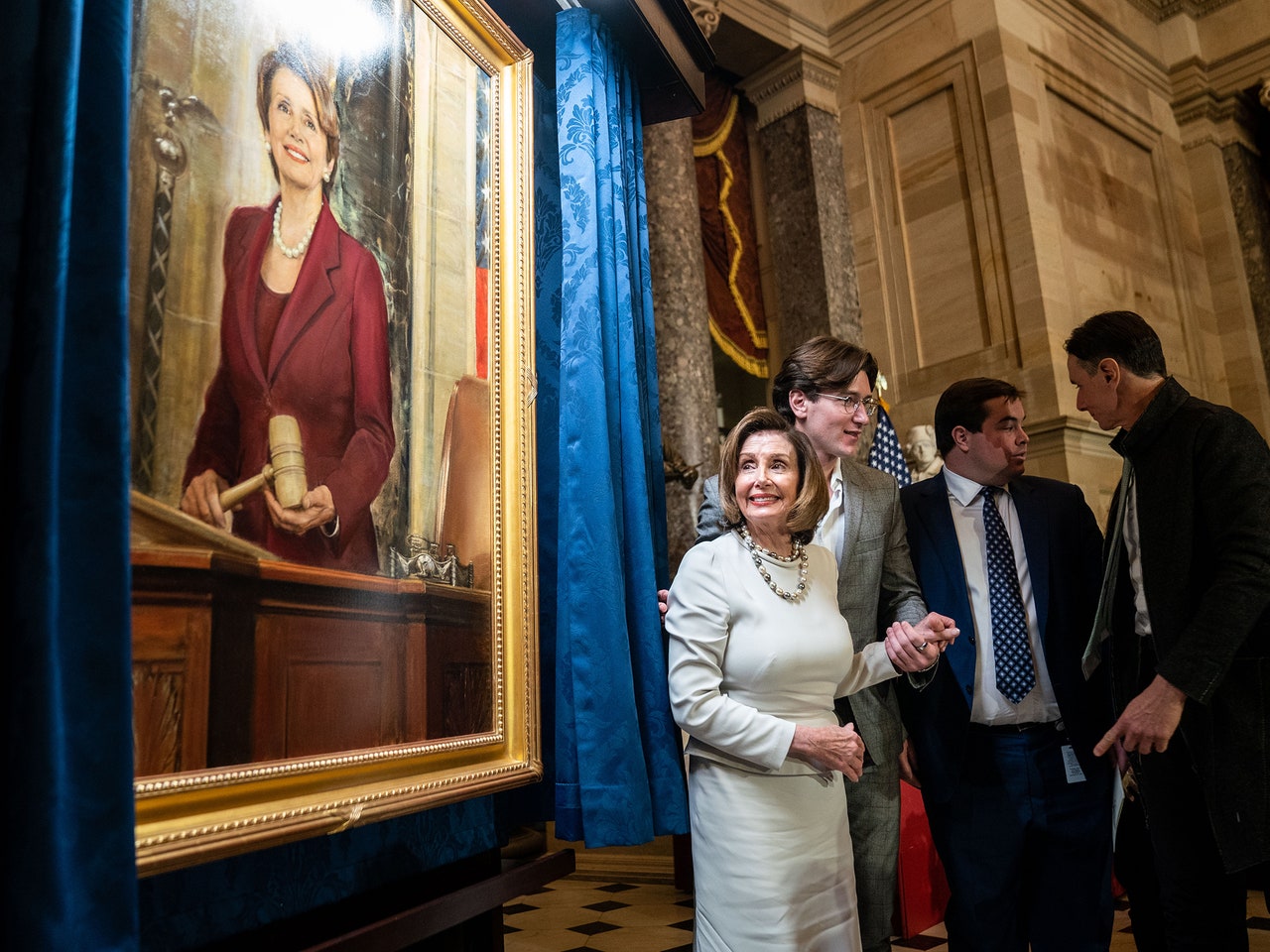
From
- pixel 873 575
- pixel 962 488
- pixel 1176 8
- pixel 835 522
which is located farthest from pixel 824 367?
pixel 1176 8

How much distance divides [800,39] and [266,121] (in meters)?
6.86

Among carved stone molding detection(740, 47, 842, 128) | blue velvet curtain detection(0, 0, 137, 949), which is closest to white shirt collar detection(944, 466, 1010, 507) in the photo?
blue velvet curtain detection(0, 0, 137, 949)

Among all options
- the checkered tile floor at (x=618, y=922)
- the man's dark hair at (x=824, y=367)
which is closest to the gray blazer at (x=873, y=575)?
the man's dark hair at (x=824, y=367)

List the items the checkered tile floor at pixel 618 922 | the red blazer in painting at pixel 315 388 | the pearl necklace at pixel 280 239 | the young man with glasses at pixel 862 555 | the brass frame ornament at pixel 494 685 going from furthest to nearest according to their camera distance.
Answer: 1. the checkered tile floor at pixel 618 922
2. the young man with glasses at pixel 862 555
3. the pearl necklace at pixel 280 239
4. the red blazer in painting at pixel 315 388
5. the brass frame ornament at pixel 494 685

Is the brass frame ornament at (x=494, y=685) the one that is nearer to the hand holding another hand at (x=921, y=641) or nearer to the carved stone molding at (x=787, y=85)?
the hand holding another hand at (x=921, y=641)

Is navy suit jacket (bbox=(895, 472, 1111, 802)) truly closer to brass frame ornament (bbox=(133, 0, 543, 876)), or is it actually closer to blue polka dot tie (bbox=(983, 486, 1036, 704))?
blue polka dot tie (bbox=(983, 486, 1036, 704))

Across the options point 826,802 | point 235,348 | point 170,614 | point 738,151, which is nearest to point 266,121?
point 235,348

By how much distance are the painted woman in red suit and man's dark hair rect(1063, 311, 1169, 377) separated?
1897 millimetres

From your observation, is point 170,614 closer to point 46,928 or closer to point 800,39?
point 46,928

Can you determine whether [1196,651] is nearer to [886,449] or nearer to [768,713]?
[768,713]

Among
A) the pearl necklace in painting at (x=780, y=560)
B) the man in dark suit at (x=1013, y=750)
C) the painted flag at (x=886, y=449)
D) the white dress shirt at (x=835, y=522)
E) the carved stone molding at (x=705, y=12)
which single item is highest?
the carved stone molding at (x=705, y=12)

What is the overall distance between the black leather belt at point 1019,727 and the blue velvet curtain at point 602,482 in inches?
31.0

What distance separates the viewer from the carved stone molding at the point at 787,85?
7625 mm

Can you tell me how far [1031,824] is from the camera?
240 cm
